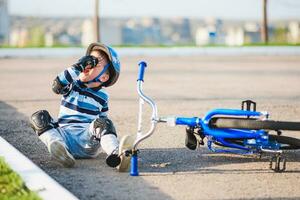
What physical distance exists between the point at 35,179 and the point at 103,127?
116 centimetres

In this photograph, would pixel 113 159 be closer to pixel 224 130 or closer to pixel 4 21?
pixel 224 130

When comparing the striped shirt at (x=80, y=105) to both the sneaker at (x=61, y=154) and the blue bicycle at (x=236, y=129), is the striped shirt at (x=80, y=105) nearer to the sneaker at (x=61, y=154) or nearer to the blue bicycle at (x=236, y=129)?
the sneaker at (x=61, y=154)

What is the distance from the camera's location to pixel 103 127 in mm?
6102

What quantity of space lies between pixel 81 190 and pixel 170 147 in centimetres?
208

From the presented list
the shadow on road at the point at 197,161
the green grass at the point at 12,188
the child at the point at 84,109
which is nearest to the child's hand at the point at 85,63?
the child at the point at 84,109

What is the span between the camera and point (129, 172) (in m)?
5.77

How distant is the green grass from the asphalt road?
1.12ft

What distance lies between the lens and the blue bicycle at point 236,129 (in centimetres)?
567

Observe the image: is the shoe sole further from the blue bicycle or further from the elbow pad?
the elbow pad

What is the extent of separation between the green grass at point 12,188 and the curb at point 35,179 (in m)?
0.04

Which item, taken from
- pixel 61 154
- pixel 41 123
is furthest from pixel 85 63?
pixel 61 154

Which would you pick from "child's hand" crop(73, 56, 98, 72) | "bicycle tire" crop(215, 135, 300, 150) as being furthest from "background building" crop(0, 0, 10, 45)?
"bicycle tire" crop(215, 135, 300, 150)

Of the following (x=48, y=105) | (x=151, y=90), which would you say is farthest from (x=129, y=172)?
(x=151, y=90)

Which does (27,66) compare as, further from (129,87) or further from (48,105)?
(48,105)
